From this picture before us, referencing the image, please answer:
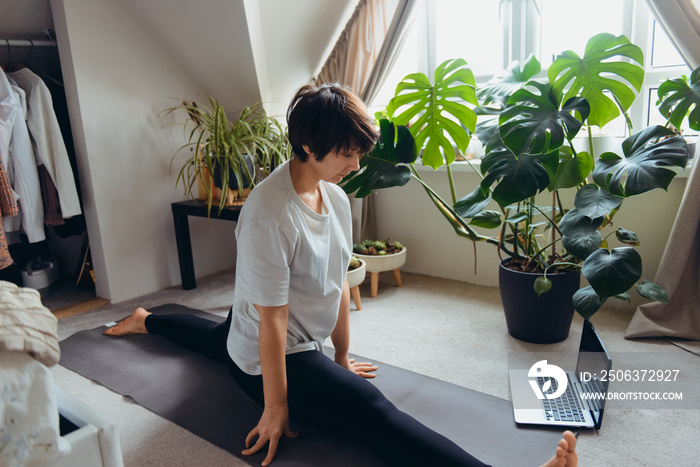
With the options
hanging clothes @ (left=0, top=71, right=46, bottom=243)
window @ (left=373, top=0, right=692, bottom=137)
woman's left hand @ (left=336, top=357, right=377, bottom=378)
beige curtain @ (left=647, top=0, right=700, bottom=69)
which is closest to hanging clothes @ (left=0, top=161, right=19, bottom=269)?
hanging clothes @ (left=0, top=71, right=46, bottom=243)

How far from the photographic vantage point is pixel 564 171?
6.05 ft

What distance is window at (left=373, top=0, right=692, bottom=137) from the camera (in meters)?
2.39

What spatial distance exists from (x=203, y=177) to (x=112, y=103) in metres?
0.57

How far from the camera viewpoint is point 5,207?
7.54 feet

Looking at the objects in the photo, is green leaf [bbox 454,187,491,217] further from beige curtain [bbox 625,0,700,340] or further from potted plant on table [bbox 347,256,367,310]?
beige curtain [bbox 625,0,700,340]

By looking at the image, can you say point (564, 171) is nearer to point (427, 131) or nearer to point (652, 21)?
point (427, 131)

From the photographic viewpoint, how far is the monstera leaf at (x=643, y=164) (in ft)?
4.76

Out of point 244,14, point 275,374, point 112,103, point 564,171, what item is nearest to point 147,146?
point 112,103

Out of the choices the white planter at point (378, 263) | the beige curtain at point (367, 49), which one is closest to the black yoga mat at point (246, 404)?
the white planter at point (378, 263)

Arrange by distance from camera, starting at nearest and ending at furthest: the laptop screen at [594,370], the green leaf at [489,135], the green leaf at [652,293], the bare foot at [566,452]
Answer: the bare foot at [566,452] < the laptop screen at [594,370] < the green leaf at [652,293] < the green leaf at [489,135]

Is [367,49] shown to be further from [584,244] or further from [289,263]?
[289,263]

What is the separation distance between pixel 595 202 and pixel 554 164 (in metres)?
0.19

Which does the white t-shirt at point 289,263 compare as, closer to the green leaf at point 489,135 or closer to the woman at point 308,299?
the woman at point 308,299

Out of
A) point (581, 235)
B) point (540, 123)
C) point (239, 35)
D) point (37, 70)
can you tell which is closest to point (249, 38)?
point (239, 35)
